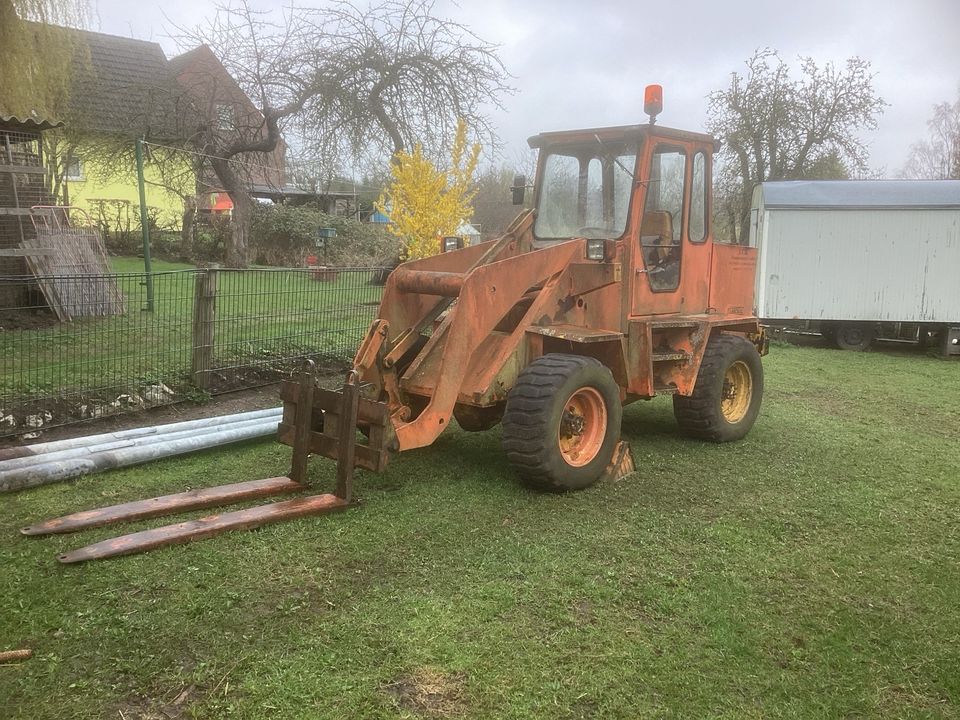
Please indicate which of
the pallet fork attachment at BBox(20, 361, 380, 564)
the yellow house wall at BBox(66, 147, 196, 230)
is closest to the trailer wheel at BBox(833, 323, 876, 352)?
the pallet fork attachment at BBox(20, 361, 380, 564)

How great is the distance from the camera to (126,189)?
84.3 ft

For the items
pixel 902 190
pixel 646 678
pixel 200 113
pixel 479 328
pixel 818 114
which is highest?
pixel 818 114

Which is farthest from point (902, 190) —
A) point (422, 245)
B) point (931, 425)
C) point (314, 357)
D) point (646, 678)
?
point (646, 678)

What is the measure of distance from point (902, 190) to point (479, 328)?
1158cm

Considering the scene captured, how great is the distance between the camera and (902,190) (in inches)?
532

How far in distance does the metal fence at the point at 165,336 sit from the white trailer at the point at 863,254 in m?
8.66

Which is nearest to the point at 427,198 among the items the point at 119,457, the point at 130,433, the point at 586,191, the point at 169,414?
the point at 586,191

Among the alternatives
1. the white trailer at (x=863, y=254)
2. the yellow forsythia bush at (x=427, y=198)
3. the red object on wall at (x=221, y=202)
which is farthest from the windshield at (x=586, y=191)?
the red object on wall at (x=221, y=202)

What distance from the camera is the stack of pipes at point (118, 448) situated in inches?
193

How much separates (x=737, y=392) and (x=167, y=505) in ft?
16.5

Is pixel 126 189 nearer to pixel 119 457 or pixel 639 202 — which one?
pixel 119 457

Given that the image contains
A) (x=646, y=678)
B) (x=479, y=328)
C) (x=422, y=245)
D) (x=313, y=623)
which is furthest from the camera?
(x=422, y=245)

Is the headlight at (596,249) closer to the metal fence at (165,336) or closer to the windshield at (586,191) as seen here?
the windshield at (586,191)

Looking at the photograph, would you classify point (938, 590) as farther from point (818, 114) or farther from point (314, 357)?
point (818, 114)
